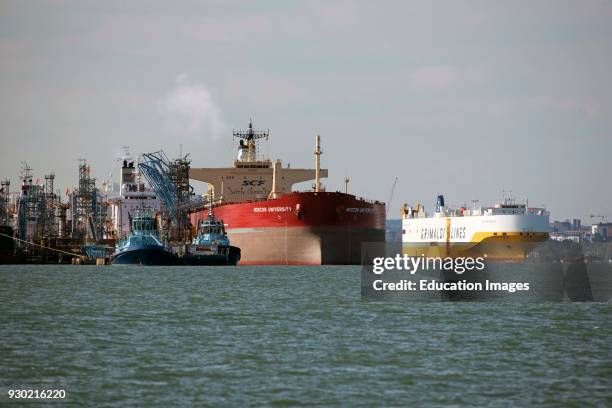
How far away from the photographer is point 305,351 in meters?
30.4

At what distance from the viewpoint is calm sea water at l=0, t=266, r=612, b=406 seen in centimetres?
2394

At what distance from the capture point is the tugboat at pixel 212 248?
335 ft

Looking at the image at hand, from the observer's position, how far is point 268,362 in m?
28.3

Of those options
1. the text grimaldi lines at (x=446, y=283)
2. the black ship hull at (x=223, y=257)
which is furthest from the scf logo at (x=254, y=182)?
the text grimaldi lines at (x=446, y=283)

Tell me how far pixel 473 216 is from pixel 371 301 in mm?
81134

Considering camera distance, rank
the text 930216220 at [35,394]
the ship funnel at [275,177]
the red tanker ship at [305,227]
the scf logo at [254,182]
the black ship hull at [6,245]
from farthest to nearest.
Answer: the scf logo at [254,182], the black ship hull at [6,245], the ship funnel at [275,177], the red tanker ship at [305,227], the text 930216220 at [35,394]

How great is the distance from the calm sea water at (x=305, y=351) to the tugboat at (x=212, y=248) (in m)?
51.3

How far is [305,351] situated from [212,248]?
72.3 meters

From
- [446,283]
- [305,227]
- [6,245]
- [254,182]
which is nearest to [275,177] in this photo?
[254,182]

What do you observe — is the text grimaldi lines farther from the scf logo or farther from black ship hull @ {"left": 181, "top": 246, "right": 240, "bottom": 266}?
the scf logo

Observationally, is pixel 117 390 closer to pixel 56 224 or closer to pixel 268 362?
pixel 268 362

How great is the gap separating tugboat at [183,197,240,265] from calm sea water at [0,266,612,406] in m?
51.3

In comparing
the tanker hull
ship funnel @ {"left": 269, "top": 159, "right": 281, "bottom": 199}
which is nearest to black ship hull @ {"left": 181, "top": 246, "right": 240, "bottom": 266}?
the tanker hull

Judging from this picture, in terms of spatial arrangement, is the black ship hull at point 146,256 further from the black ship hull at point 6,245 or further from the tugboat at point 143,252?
the black ship hull at point 6,245
